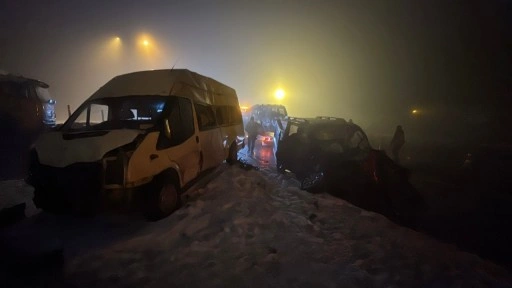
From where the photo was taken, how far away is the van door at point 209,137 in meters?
6.17

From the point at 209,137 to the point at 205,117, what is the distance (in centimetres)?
45

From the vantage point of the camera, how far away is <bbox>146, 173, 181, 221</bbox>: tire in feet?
14.9

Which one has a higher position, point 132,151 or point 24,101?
point 24,101

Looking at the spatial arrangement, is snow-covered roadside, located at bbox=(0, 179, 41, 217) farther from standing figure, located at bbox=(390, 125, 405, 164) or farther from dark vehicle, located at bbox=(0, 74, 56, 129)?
standing figure, located at bbox=(390, 125, 405, 164)

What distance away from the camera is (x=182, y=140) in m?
5.34

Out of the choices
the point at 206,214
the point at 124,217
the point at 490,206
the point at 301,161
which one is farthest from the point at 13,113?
the point at 490,206

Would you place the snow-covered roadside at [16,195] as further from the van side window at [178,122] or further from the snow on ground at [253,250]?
the van side window at [178,122]

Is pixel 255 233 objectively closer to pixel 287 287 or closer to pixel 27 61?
pixel 287 287

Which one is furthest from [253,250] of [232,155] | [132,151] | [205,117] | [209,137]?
[232,155]

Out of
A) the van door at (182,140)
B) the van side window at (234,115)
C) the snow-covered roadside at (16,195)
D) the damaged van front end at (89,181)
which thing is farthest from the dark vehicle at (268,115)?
the damaged van front end at (89,181)

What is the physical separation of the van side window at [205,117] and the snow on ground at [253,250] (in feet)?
5.06

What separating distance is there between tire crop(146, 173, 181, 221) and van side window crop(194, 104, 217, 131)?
60.2 inches

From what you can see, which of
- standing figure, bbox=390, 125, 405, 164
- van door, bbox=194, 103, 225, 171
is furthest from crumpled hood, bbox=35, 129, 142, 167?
standing figure, bbox=390, 125, 405, 164

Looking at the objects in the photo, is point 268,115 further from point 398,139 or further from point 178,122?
point 178,122
